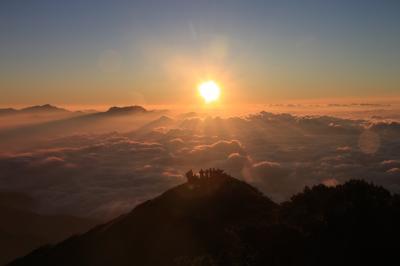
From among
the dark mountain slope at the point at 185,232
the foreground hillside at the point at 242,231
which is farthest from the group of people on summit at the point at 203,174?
the dark mountain slope at the point at 185,232

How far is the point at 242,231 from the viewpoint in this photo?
30297mm

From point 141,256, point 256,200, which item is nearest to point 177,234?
point 141,256

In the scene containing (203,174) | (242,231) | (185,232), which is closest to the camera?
(242,231)

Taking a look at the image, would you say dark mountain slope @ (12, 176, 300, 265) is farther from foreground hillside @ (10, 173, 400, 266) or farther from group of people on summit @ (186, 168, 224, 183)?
group of people on summit @ (186, 168, 224, 183)

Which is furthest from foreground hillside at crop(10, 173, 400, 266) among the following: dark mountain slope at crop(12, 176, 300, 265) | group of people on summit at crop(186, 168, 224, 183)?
group of people on summit at crop(186, 168, 224, 183)

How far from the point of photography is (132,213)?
153ft

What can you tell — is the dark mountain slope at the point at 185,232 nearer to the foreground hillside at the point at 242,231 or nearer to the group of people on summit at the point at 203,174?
the foreground hillside at the point at 242,231

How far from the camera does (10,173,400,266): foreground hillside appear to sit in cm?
2589

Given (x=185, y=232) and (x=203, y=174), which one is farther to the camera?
(x=203, y=174)

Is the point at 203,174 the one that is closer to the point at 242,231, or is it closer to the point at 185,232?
the point at 185,232

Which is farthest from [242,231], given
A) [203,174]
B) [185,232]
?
[203,174]

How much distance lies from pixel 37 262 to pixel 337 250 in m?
39.6

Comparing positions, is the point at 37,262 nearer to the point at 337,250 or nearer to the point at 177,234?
the point at 177,234

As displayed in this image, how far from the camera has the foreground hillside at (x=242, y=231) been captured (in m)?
25.9
